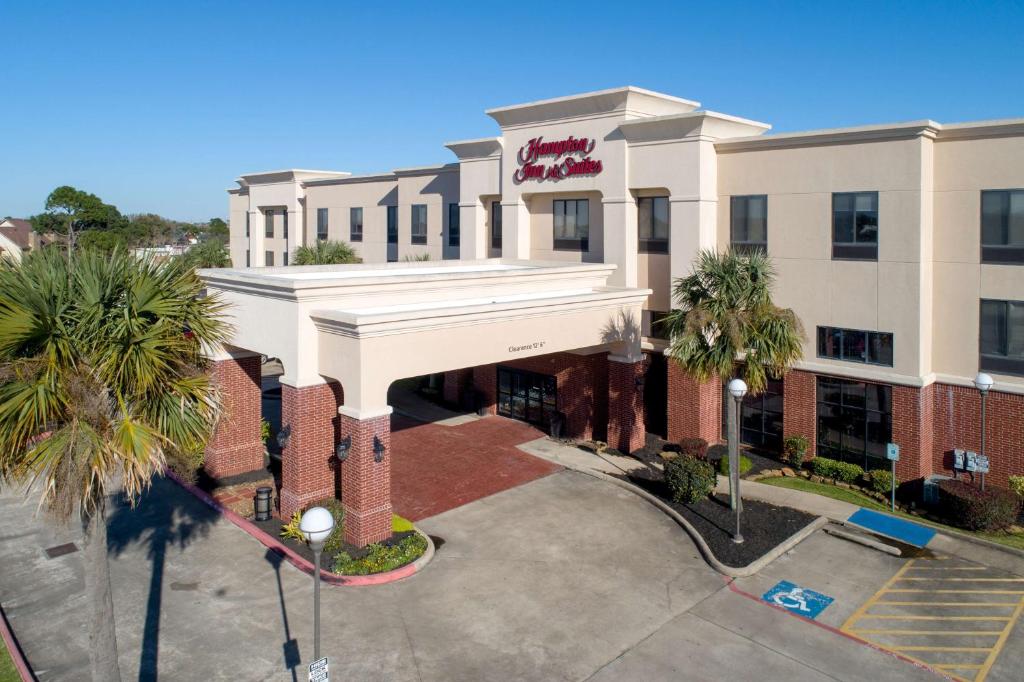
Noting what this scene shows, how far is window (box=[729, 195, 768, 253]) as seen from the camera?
26.0 m

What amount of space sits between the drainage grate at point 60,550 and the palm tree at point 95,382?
319 inches

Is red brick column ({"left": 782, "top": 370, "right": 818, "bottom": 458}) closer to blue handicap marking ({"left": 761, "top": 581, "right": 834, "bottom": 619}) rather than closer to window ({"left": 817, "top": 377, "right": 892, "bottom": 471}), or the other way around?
window ({"left": 817, "top": 377, "right": 892, "bottom": 471})

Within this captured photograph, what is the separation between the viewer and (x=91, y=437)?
33.3ft

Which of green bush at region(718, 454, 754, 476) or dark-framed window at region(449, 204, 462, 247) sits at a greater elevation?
dark-framed window at region(449, 204, 462, 247)

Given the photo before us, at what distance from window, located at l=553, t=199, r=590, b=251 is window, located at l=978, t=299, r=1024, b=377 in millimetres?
13591

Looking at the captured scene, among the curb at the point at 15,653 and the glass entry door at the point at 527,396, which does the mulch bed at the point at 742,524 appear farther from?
the curb at the point at 15,653

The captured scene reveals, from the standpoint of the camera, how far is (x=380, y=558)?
57.7 feet

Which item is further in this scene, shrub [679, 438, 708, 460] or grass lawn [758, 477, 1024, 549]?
shrub [679, 438, 708, 460]

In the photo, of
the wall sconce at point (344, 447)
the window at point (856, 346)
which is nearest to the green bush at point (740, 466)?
the window at point (856, 346)

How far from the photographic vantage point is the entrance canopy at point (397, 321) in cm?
1853

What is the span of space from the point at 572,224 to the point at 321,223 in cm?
2197

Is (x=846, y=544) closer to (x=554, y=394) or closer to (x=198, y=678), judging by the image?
(x=554, y=394)

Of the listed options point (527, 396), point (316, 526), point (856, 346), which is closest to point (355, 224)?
point (527, 396)

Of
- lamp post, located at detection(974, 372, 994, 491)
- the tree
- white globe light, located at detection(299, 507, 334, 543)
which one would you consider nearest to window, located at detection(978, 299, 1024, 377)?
lamp post, located at detection(974, 372, 994, 491)
